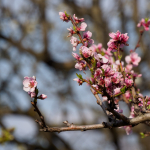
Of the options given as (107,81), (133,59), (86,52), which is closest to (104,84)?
(107,81)

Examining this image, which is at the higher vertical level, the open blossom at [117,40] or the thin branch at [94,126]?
the open blossom at [117,40]

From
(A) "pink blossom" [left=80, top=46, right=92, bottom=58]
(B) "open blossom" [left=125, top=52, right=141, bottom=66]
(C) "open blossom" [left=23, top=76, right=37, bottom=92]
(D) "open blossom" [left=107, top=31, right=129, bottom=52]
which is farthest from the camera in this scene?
(B) "open blossom" [left=125, top=52, right=141, bottom=66]

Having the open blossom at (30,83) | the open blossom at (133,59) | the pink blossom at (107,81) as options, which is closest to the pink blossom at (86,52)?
the pink blossom at (107,81)

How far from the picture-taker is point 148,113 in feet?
4.17

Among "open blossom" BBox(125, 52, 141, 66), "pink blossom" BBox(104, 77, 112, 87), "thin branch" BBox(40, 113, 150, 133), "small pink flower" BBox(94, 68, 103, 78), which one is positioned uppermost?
"open blossom" BBox(125, 52, 141, 66)

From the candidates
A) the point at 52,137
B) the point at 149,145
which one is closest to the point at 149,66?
the point at 149,145

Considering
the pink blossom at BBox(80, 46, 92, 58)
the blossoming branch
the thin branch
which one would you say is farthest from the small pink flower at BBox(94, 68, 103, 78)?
the thin branch

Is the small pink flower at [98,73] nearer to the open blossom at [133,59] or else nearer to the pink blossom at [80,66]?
the pink blossom at [80,66]

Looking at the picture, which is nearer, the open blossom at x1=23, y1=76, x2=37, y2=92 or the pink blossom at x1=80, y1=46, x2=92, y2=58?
the open blossom at x1=23, y1=76, x2=37, y2=92

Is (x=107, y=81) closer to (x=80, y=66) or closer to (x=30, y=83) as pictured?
(x=80, y=66)

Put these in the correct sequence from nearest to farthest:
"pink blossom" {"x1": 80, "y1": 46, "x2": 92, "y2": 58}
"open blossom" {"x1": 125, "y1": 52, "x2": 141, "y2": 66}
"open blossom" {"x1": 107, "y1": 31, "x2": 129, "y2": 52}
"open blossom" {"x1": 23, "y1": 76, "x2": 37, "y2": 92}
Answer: "open blossom" {"x1": 23, "y1": 76, "x2": 37, "y2": 92} → "pink blossom" {"x1": 80, "y1": 46, "x2": 92, "y2": 58} → "open blossom" {"x1": 107, "y1": 31, "x2": 129, "y2": 52} → "open blossom" {"x1": 125, "y1": 52, "x2": 141, "y2": 66}

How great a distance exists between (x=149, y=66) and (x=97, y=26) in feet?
8.75

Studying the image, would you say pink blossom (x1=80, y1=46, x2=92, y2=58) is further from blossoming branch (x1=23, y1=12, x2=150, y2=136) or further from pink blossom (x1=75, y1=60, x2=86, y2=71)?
pink blossom (x1=75, y1=60, x2=86, y2=71)

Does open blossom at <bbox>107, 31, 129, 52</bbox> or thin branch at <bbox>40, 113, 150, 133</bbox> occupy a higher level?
open blossom at <bbox>107, 31, 129, 52</bbox>
